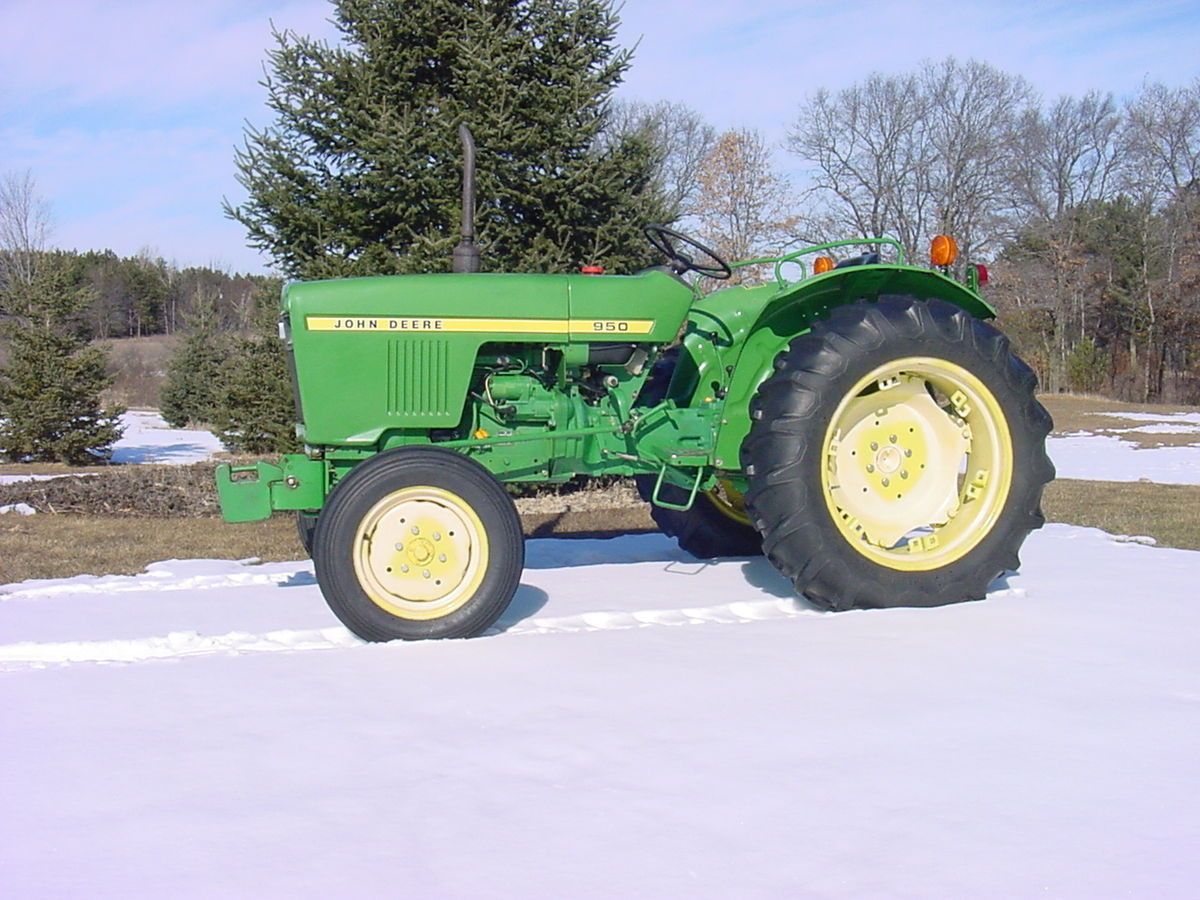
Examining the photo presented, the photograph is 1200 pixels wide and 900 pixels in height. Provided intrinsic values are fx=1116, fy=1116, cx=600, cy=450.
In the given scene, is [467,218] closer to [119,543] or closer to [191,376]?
[119,543]

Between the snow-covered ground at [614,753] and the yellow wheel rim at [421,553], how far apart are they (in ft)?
0.67

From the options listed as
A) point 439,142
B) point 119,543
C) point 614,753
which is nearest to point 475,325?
point 614,753

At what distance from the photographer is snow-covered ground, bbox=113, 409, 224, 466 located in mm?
19031

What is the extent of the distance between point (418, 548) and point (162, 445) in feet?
64.5

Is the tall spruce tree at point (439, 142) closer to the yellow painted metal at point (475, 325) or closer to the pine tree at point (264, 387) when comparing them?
the pine tree at point (264, 387)

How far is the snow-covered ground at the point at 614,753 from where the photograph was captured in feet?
6.88

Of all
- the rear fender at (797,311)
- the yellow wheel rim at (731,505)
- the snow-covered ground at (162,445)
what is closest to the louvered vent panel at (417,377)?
the rear fender at (797,311)

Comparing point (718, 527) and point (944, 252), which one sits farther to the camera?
point (718, 527)

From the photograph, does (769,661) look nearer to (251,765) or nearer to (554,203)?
(251,765)

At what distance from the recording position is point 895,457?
15.1 feet

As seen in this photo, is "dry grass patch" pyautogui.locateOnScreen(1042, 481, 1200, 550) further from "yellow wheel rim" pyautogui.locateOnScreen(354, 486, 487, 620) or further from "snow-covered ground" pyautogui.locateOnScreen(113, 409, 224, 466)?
"snow-covered ground" pyautogui.locateOnScreen(113, 409, 224, 466)

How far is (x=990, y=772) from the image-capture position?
8.29 feet

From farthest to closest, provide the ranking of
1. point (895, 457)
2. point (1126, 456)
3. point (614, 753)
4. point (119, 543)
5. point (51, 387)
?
point (51, 387), point (1126, 456), point (119, 543), point (895, 457), point (614, 753)

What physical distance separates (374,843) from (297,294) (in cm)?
251
